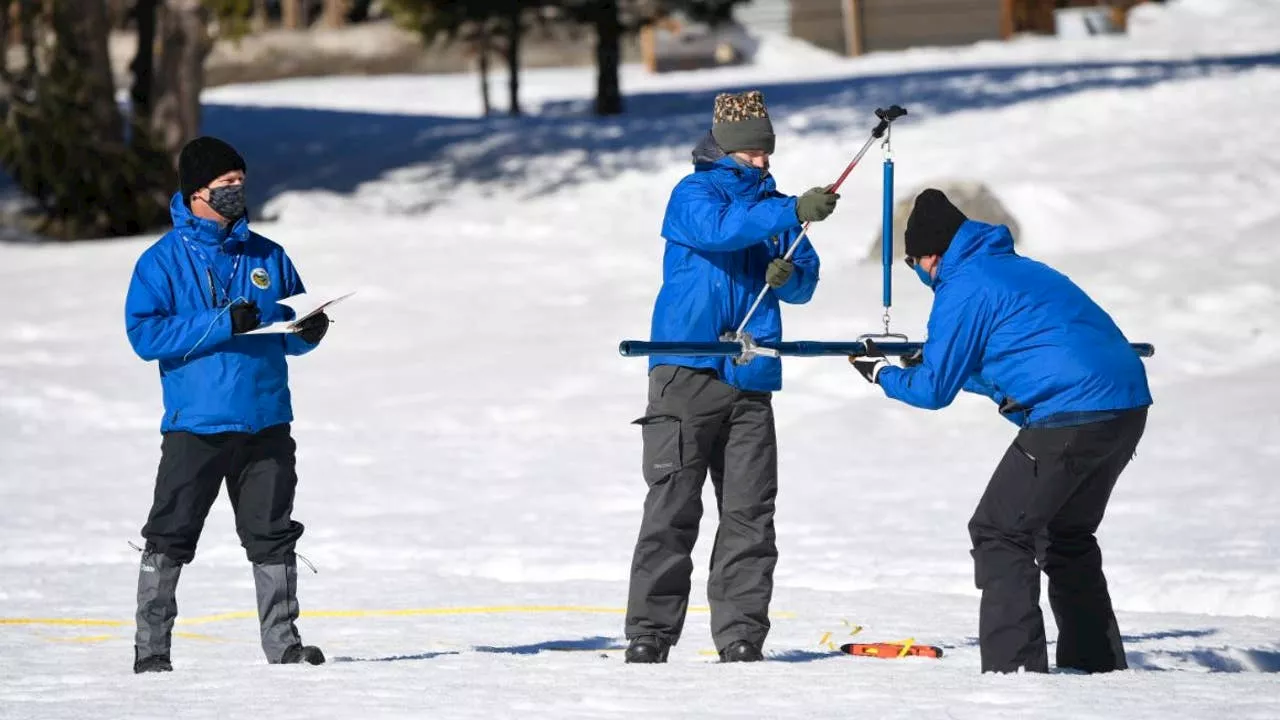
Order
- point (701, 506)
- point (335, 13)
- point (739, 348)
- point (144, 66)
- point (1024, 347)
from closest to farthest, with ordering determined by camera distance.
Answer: point (1024, 347), point (739, 348), point (701, 506), point (144, 66), point (335, 13)

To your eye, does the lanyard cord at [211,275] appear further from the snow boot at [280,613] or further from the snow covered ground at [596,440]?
the snow covered ground at [596,440]

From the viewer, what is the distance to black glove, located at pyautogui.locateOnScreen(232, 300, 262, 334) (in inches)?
262

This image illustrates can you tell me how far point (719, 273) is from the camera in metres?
6.97

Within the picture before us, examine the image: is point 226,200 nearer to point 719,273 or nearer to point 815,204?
point 719,273

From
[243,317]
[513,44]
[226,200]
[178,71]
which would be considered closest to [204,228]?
[226,200]

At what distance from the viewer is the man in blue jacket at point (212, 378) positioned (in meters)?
6.75

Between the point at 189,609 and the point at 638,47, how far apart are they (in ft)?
106

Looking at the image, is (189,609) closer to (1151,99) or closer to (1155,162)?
(1155,162)

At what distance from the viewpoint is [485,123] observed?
2961 cm

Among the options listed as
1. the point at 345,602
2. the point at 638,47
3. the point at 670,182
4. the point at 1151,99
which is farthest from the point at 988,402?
the point at 638,47

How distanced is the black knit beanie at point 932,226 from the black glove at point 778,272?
443 mm

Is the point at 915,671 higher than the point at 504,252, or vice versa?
the point at 915,671

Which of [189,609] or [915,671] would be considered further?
[189,609]

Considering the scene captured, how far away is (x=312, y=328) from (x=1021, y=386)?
7.51ft
